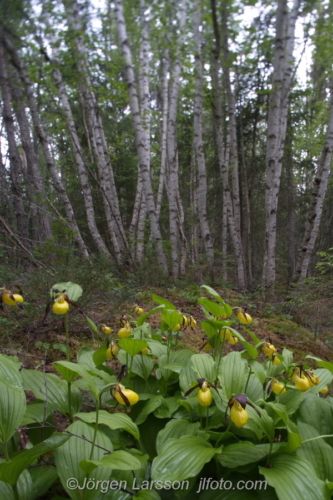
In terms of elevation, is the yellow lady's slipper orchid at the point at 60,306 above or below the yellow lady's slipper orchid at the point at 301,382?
above

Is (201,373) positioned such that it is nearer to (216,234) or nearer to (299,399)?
(299,399)

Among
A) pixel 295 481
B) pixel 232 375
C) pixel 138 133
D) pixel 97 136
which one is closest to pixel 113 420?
pixel 232 375

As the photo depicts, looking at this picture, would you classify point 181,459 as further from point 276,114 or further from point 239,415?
point 276,114

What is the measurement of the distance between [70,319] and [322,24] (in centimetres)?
747

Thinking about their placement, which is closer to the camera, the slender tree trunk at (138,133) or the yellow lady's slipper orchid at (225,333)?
the yellow lady's slipper orchid at (225,333)

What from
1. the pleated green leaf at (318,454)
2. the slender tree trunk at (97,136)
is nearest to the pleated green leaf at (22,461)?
the pleated green leaf at (318,454)

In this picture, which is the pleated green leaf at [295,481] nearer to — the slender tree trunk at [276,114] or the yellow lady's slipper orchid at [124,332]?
the yellow lady's slipper orchid at [124,332]

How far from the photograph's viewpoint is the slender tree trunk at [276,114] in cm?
572

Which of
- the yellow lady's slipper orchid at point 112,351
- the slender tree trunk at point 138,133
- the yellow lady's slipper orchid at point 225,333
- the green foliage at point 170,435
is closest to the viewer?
the green foliage at point 170,435

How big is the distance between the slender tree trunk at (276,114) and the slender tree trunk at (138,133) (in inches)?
96.3

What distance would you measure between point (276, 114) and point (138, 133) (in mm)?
3096

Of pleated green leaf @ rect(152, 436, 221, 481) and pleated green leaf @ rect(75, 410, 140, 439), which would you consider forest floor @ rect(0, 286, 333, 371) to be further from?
pleated green leaf @ rect(152, 436, 221, 481)

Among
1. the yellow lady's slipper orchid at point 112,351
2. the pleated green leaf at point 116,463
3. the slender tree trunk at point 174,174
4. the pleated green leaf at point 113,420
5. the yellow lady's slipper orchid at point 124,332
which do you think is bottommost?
the pleated green leaf at point 116,463

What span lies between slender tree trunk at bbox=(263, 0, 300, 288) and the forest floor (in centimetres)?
112
